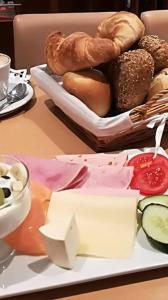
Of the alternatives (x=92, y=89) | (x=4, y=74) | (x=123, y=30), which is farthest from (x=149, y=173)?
(x=4, y=74)

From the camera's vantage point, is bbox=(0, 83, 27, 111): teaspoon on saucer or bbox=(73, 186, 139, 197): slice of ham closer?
bbox=(73, 186, 139, 197): slice of ham

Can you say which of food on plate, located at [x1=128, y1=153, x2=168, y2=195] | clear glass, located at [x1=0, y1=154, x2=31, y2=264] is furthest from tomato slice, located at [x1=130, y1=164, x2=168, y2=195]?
clear glass, located at [x1=0, y1=154, x2=31, y2=264]

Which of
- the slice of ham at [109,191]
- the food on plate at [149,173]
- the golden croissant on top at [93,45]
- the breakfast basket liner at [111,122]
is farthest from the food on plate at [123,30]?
the slice of ham at [109,191]

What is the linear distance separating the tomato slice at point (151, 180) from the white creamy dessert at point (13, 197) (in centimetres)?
23

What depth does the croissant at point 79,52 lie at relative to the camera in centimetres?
96

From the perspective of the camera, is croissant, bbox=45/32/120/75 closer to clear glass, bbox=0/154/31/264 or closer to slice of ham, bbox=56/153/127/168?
slice of ham, bbox=56/153/127/168

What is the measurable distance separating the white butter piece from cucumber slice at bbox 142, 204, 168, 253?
0.38 ft

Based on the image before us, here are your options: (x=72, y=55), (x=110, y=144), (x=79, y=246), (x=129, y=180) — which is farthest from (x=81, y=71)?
(x=79, y=246)

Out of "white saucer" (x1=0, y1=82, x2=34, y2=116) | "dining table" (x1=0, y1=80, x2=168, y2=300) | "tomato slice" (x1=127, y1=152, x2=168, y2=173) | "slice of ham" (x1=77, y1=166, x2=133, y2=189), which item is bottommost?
"dining table" (x1=0, y1=80, x2=168, y2=300)

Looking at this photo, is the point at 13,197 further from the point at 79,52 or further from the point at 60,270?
the point at 79,52

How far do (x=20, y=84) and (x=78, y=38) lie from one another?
261 mm

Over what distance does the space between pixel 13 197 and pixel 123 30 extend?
546mm

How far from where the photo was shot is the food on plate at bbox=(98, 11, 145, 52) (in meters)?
1.00

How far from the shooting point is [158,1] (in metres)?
2.80
